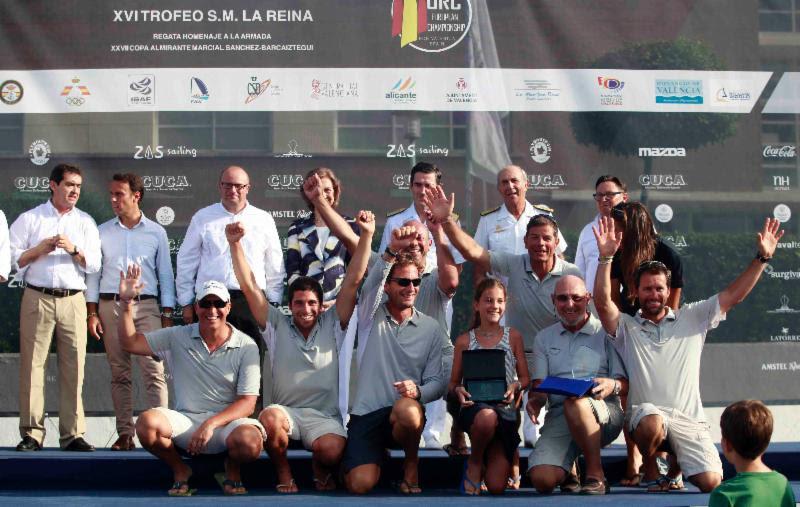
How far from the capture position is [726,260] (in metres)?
7.15

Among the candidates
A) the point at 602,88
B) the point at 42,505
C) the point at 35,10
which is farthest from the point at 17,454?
the point at 602,88

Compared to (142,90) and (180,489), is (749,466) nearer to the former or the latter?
(180,489)

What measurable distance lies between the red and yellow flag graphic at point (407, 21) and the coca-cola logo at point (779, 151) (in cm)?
226

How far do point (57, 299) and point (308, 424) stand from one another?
172 cm

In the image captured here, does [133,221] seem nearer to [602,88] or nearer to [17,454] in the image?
[17,454]

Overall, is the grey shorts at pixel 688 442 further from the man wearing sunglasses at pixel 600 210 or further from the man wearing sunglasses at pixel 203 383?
the man wearing sunglasses at pixel 203 383

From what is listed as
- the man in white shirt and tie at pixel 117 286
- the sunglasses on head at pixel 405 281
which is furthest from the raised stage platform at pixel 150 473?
the sunglasses on head at pixel 405 281

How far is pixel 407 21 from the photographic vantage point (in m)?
7.06

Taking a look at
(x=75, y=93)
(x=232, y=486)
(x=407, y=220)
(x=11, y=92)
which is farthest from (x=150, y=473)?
(x=11, y=92)

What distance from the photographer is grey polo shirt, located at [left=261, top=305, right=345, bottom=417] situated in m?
5.16

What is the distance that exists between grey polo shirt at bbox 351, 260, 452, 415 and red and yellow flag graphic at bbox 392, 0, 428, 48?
226 cm

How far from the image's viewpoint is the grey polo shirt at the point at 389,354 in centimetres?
514

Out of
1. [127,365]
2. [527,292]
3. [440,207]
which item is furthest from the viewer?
[127,365]

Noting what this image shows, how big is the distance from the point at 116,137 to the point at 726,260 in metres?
3.81
